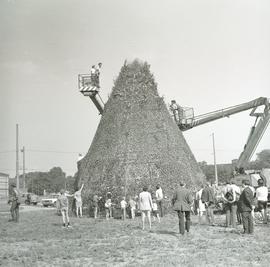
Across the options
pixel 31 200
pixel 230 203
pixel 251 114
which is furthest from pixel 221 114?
pixel 31 200

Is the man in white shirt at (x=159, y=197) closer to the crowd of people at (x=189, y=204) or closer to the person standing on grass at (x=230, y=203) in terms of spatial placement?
the crowd of people at (x=189, y=204)

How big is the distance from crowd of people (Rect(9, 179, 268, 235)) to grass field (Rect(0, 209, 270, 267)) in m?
0.57

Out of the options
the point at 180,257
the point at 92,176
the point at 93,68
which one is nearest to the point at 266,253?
the point at 180,257

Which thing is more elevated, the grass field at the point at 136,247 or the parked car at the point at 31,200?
the parked car at the point at 31,200

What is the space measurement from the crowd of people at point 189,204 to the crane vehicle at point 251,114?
5.25m

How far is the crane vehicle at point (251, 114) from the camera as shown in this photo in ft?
80.3

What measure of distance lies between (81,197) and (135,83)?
283 inches

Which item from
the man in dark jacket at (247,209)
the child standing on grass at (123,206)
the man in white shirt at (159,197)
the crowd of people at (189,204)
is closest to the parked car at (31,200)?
the crowd of people at (189,204)

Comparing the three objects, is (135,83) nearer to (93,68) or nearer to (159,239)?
(93,68)

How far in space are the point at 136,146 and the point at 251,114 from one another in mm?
7473

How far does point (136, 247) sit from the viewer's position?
34.4ft

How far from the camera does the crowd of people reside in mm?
12820

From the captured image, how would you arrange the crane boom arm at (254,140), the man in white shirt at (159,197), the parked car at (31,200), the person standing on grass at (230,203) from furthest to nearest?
1. the parked car at (31,200)
2. the crane boom arm at (254,140)
3. the man in white shirt at (159,197)
4. the person standing on grass at (230,203)

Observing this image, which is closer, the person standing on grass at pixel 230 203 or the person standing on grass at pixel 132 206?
the person standing on grass at pixel 230 203
